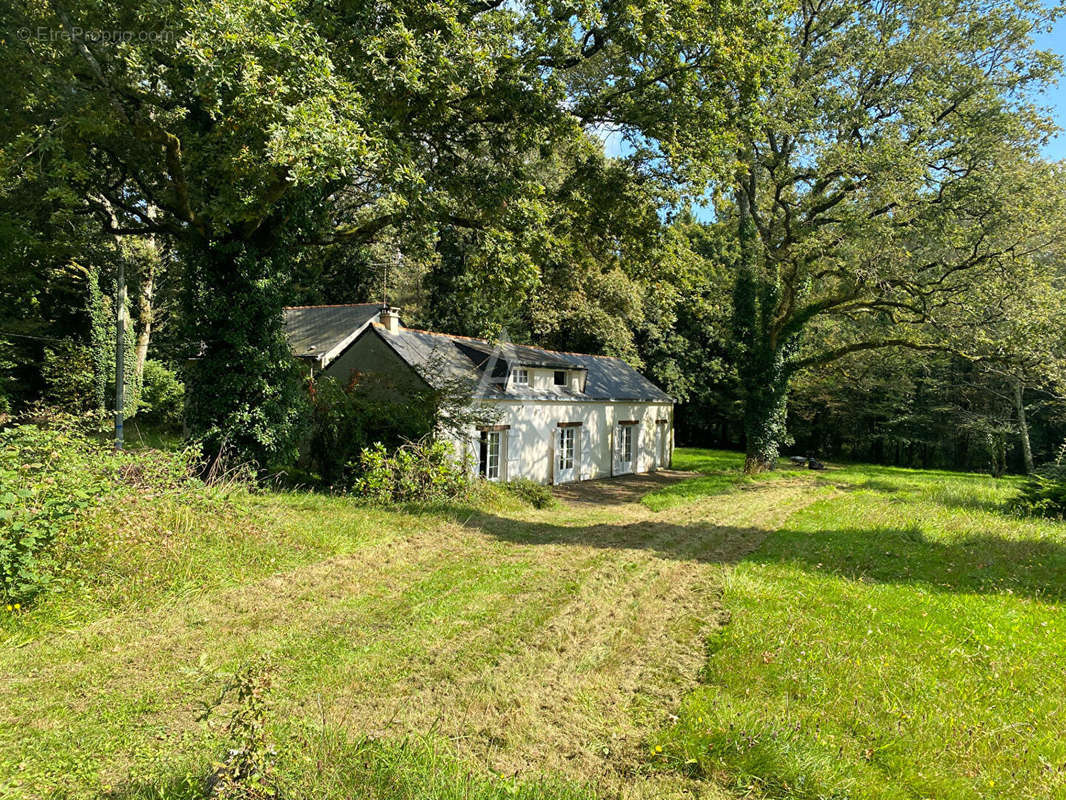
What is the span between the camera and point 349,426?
1279 cm

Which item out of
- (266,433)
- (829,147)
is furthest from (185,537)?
(829,147)

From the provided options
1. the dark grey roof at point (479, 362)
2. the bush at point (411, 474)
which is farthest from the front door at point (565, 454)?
the bush at point (411, 474)

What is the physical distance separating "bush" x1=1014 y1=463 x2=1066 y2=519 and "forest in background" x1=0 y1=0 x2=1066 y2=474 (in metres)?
4.72

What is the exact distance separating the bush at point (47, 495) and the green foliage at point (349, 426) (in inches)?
202

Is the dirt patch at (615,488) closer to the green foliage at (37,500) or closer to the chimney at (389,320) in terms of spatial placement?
the chimney at (389,320)

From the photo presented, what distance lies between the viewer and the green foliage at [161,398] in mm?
28250

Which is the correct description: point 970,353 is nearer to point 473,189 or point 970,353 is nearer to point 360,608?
point 473,189

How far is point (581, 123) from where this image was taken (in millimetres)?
12234

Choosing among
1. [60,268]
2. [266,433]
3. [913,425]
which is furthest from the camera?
[913,425]

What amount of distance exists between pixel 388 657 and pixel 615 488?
1650 centimetres

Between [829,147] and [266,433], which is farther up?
[829,147]

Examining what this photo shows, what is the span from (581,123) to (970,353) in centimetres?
1499

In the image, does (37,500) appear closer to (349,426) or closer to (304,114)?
(304,114)

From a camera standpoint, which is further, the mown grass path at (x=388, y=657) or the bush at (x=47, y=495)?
the bush at (x=47, y=495)
